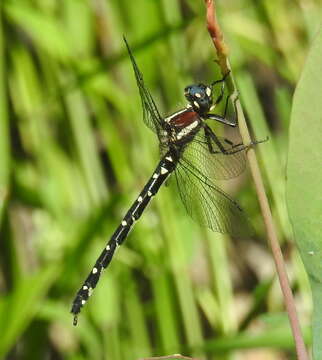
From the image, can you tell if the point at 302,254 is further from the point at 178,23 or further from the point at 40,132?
the point at 40,132

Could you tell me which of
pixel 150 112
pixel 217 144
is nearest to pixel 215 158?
pixel 217 144

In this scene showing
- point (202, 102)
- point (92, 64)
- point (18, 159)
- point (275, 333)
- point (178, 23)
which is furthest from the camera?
point (18, 159)

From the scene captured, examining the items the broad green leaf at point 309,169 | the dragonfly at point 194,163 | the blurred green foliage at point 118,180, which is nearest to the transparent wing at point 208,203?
the dragonfly at point 194,163

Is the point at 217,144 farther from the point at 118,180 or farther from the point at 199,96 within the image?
the point at 118,180

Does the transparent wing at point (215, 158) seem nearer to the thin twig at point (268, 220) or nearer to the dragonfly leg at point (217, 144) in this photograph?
the dragonfly leg at point (217, 144)

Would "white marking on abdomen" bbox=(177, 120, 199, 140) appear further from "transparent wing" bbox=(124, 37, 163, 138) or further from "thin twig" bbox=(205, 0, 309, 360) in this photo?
"thin twig" bbox=(205, 0, 309, 360)

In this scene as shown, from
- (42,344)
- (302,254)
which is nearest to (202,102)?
(302,254)
